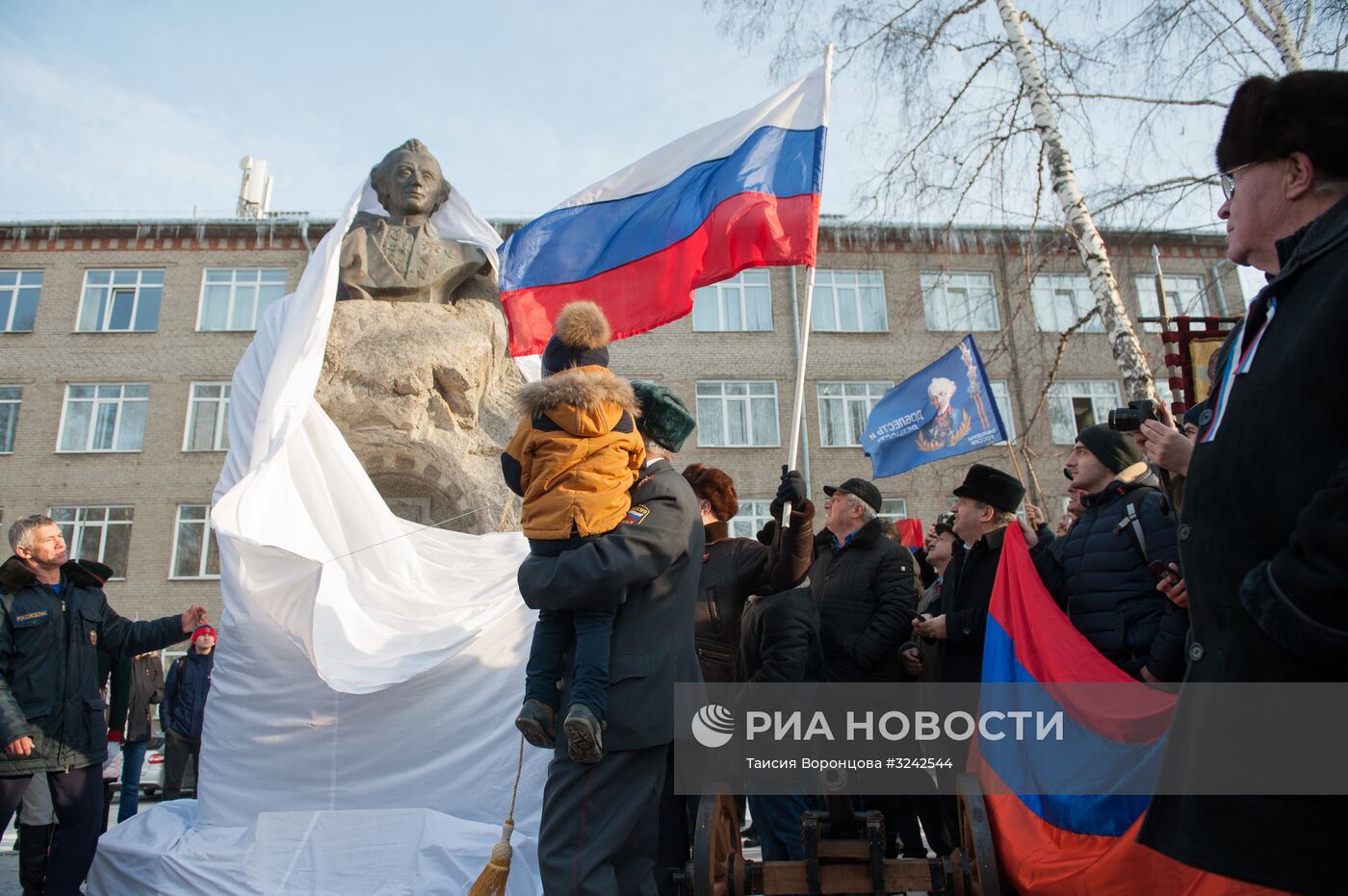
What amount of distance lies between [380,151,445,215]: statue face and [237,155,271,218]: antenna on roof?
73.4ft

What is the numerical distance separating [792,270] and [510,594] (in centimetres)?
2054

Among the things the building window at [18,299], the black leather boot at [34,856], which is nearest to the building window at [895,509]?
the black leather boot at [34,856]

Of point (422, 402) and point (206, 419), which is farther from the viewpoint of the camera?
point (206, 419)

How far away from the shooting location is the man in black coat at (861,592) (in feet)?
15.2

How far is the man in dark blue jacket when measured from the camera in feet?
26.3

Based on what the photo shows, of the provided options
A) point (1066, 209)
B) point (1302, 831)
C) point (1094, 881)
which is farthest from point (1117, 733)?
point (1066, 209)

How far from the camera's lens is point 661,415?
320 centimetres

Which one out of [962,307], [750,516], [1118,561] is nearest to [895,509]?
[750,516]

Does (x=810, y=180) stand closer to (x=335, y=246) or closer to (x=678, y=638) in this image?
(x=335, y=246)

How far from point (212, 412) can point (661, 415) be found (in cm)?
2136

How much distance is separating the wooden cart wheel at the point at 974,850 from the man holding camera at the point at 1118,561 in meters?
0.79

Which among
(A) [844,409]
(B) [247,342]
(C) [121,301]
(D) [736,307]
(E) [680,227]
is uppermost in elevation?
(C) [121,301]

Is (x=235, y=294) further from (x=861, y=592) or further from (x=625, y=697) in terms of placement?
(x=625, y=697)

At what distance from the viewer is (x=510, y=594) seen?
171 inches
